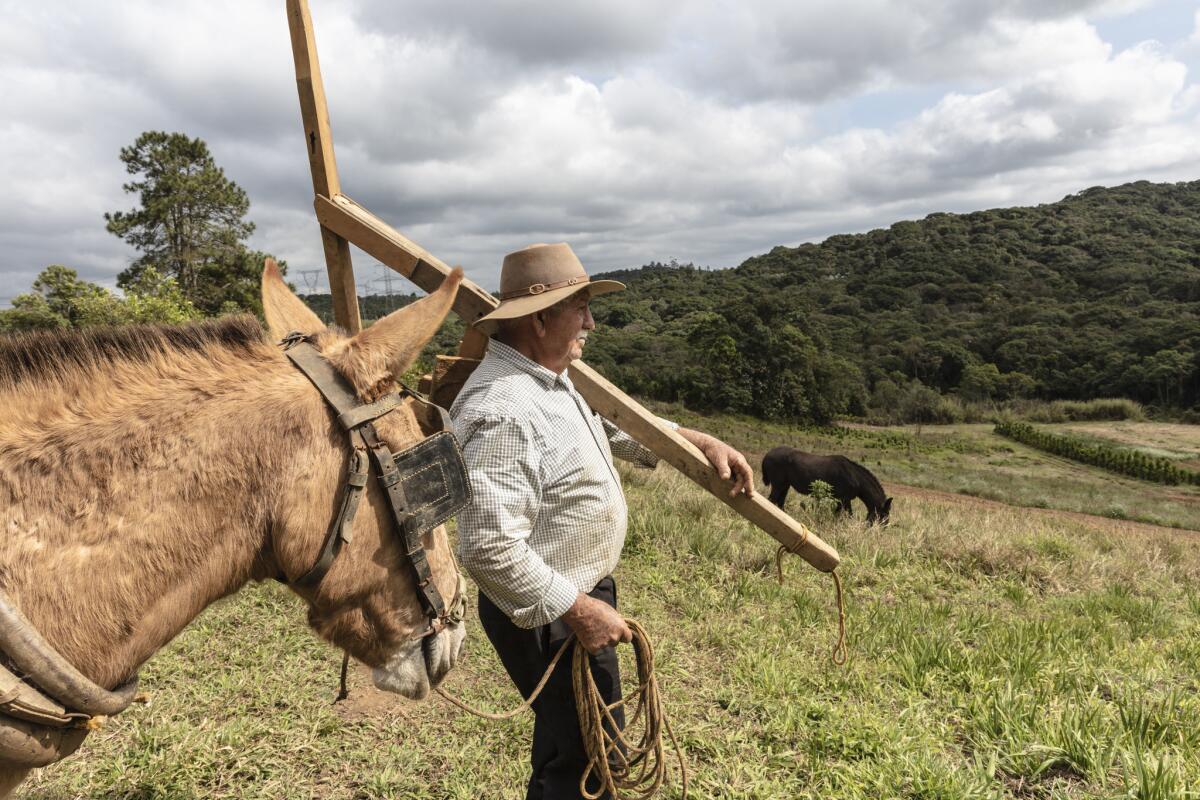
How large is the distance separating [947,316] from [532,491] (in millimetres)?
102972

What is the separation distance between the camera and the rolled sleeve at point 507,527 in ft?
6.07

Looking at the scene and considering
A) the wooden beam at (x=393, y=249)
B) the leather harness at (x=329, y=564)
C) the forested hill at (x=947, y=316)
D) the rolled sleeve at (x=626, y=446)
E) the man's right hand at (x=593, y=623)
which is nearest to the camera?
the leather harness at (x=329, y=564)

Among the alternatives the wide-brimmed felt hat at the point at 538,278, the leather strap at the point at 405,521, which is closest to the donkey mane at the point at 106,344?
the leather strap at the point at 405,521

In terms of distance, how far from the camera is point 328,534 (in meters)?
1.40

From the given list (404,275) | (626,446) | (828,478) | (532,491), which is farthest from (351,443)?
(828,478)

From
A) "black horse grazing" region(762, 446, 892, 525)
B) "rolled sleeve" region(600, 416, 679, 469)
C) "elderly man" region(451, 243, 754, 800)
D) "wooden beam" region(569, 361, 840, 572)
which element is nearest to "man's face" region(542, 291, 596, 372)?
"elderly man" region(451, 243, 754, 800)

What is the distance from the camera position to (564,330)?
227 centimetres

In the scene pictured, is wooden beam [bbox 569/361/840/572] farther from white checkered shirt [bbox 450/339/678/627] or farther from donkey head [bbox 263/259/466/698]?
donkey head [bbox 263/259/466/698]

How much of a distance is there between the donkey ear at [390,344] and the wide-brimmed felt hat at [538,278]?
693 mm

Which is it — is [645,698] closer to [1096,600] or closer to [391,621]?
[391,621]

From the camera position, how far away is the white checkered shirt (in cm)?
186

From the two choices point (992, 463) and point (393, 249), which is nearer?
point (393, 249)

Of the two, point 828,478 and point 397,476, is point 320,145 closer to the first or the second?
point 397,476

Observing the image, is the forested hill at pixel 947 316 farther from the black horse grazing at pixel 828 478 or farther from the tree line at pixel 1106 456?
the black horse grazing at pixel 828 478
